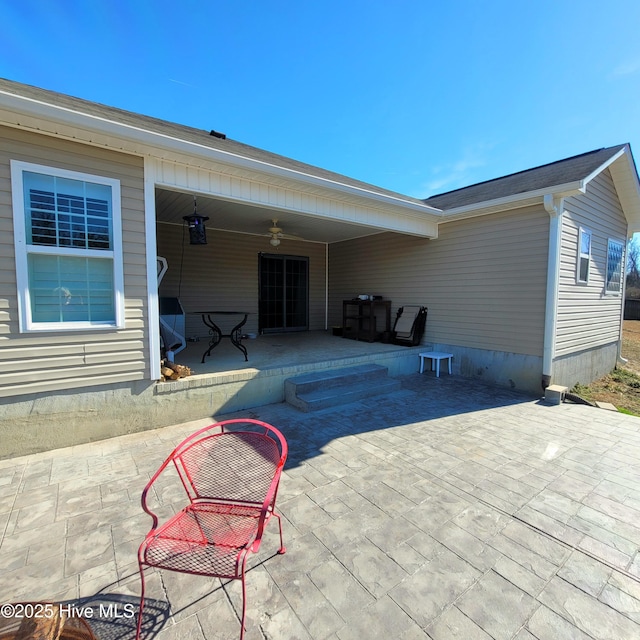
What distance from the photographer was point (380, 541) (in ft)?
6.52

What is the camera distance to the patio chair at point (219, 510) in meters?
1.36

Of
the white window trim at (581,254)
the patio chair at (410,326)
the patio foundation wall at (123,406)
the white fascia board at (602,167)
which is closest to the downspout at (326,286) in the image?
the patio chair at (410,326)

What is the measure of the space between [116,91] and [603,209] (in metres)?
10.5

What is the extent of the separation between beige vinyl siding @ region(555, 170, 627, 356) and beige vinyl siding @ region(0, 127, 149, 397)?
6.11m

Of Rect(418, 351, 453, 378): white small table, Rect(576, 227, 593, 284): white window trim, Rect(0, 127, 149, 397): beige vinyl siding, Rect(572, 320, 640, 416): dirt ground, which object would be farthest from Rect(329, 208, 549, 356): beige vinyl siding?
Rect(0, 127, 149, 397): beige vinyl siding

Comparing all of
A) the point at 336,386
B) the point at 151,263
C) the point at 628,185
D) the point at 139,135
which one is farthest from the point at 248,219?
the point at 628,185

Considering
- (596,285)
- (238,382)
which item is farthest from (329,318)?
(596,285)

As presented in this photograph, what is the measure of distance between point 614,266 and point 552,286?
12.9 feet

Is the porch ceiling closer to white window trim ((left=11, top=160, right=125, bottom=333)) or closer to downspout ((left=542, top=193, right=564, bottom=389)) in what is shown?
white window trim ((left=11, top=160, right=125, bottom=333))

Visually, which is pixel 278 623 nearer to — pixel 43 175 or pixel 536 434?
pixel 536 434

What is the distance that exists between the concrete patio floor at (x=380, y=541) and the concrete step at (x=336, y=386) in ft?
2.81

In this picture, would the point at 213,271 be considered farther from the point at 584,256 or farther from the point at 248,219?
the point at 584,256

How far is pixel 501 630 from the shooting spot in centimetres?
143

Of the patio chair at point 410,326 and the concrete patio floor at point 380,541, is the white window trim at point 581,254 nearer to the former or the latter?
the patio chair at point 410,326
